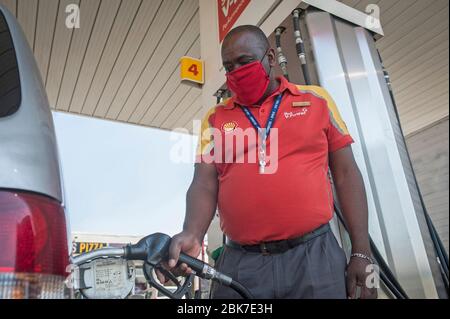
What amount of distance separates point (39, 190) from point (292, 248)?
0.86 meters

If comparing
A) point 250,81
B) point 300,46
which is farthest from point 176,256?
point 300,46

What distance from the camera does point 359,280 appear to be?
4.44ft

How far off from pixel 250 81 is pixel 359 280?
0.86 metres

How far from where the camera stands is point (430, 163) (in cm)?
407

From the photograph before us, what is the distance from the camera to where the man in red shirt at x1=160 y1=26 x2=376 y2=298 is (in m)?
1.36

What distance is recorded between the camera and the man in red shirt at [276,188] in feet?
4.47

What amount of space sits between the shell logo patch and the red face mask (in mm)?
135

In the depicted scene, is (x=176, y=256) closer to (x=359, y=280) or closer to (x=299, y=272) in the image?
(x=299, y=272)

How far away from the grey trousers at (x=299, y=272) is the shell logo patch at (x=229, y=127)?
0.50 m

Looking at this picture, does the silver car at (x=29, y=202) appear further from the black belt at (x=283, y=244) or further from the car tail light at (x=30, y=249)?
the black belt at (x=283, y=244)

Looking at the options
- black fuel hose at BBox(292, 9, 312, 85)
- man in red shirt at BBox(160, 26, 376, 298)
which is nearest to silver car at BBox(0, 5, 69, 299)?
man in red shirt at BBox(160, 26, 376, 298)

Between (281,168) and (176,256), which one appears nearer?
(176,256)
